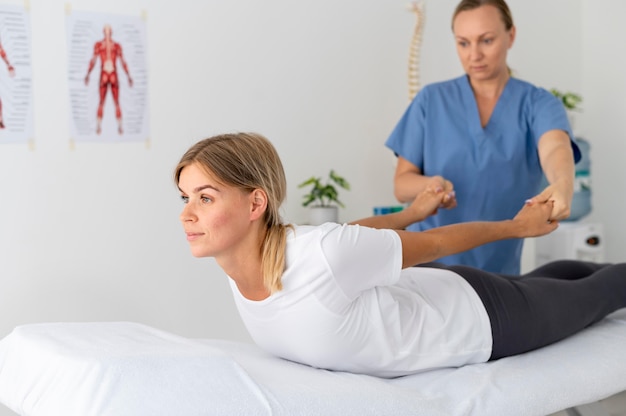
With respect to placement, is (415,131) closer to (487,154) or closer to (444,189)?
(487,154)

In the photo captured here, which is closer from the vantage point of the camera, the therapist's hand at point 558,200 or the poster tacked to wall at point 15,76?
the therapist's hand at point 558,200

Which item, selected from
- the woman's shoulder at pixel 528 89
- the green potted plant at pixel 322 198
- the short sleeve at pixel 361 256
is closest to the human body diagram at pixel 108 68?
the green potted plant at pixel 322 198

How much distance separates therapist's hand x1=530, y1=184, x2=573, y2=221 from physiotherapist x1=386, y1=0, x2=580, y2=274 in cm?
29

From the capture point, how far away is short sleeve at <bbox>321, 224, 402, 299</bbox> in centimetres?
149

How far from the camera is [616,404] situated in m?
1.79

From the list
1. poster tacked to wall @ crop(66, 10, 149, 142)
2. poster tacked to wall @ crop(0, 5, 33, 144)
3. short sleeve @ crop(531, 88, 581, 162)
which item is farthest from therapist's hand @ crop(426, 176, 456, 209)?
poster tacked to wall @ crop(0, 5, 33, 144)

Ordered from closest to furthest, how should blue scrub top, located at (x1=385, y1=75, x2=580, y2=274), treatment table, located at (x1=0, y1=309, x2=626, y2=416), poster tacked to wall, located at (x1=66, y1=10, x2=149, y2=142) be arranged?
treatment table, located at (x1=0, y1=309, x2=626, y2=416) → blue scrub top, located at (x1=385, y1=75, x2=580, y2=274) → poster tacked to wall, located at (x1=66, y1=10, x2=149, y2=142)

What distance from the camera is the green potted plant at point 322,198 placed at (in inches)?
126

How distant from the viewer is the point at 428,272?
189 centimetres

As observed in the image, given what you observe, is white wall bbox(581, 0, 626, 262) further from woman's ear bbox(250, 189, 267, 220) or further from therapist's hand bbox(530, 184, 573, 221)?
woman's ear bbox(250, 189, 267, 220)

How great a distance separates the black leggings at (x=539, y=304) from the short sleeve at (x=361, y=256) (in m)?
0.32

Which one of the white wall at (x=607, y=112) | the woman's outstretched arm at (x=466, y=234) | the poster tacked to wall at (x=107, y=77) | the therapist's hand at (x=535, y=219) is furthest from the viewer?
the white wall at (x=607, y=112)

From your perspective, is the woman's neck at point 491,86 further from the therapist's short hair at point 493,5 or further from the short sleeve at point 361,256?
the short sleeve at point 361,256

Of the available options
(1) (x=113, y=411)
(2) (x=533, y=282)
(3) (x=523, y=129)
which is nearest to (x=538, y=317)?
(2) (x=533, y=282)
